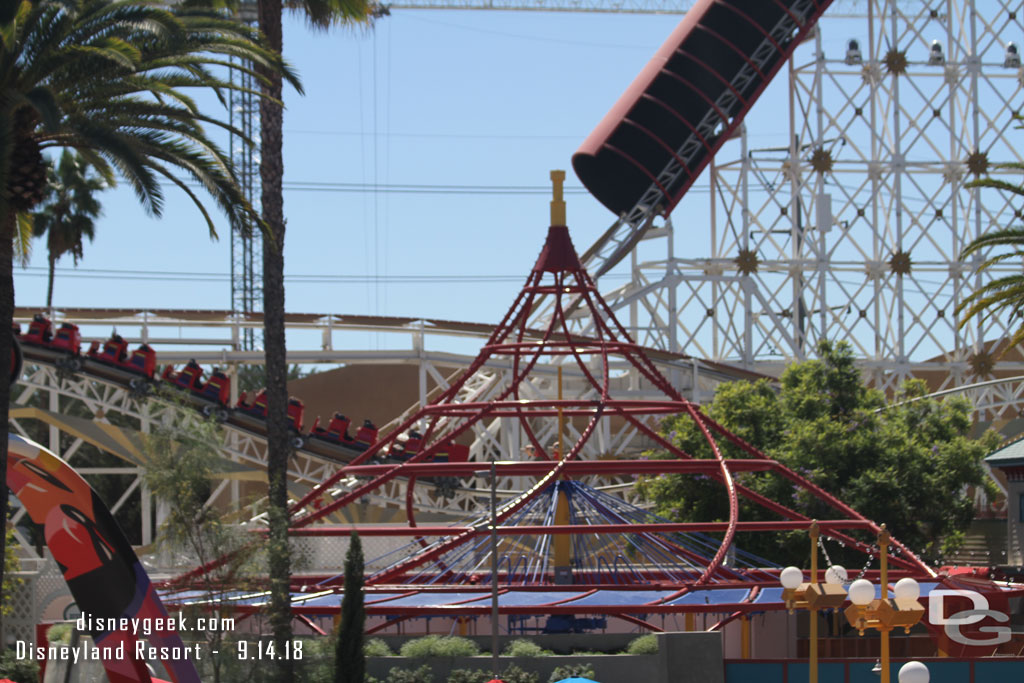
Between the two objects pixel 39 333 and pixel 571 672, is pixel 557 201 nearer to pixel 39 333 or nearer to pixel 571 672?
pixel 571 672

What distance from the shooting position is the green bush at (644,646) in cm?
2131

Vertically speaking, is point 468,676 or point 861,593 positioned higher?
point 861,593

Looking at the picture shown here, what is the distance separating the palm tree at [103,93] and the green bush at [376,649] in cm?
633


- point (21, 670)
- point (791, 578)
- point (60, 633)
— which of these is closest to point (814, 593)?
point (791, 578)

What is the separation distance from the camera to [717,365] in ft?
149

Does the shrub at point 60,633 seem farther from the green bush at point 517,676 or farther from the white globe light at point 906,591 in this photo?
the white globe light at point 906,591

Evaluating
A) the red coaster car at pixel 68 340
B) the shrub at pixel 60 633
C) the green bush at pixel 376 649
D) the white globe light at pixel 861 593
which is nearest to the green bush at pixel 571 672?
the green bush at pixel 376 649

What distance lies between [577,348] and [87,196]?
24708 millimetres

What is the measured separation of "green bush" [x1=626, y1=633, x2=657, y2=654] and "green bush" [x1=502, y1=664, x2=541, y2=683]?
1.54 metres

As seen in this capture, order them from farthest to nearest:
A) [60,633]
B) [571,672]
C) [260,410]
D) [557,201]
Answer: [260,410]
[557,201]
[60,633]
[571,672]

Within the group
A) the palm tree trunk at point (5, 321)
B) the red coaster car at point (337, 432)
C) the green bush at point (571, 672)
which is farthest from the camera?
the red coaster car at point (337, 432)

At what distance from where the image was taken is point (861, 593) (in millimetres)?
14219

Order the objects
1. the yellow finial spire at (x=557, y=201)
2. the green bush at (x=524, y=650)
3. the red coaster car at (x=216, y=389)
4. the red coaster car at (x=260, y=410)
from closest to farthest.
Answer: the green bush at (x=524, y=650)
the yellow finial spire at (x=557, y=201)
the red coaster car at (x=260, y=410)
the red coaster car at (x=216, y=389)

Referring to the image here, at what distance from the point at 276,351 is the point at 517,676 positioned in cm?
587
